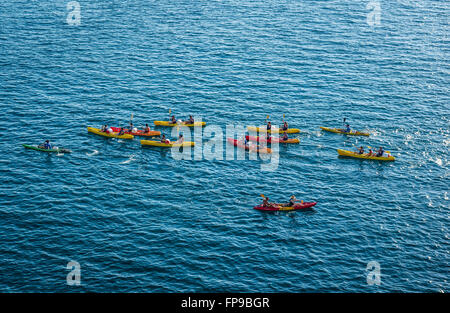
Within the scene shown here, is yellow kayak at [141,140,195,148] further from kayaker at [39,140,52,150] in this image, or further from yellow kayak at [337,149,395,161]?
yellow kayak at [337,149,395,161]

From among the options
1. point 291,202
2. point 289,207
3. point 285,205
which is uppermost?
point 291,202

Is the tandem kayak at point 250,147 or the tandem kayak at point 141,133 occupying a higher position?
the tandem kayak at point 141,133

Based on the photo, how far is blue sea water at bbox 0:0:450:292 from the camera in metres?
66.0

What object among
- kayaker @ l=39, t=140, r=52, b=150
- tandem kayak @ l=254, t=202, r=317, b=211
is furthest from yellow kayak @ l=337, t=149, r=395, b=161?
kayaker @ l=39, t=140, r=52, b=150

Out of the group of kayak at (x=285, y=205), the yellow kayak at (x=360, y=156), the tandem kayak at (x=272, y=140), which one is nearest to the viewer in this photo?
the group of kayak at (x=285, y=205)

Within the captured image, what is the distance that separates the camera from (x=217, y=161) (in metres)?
89.4

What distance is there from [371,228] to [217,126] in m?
36.8

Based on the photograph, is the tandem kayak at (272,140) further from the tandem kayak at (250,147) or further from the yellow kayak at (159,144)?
the yellow kayak at (159,144)

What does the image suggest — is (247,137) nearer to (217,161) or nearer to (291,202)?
(217,161)

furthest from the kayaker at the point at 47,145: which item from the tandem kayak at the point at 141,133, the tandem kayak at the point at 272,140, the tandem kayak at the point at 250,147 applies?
the tandem kayak at the point at 272,140

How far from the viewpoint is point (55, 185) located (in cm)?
8000

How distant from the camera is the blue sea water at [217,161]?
66000 millimetres

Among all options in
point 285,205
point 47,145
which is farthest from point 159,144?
point 285,205

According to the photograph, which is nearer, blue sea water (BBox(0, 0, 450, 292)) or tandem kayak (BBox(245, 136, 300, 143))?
blue sea water (BBox(0, 0, 450, 292))
